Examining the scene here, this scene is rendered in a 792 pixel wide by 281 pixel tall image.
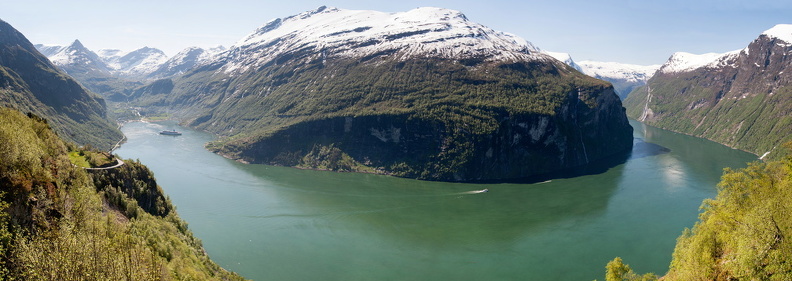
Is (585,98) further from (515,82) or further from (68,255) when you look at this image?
(68,255)

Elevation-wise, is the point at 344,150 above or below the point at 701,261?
below

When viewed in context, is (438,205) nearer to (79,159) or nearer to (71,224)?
(79,159)

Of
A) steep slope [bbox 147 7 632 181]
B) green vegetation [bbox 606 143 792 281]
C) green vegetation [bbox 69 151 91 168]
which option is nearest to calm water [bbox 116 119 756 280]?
steep slope [bbox 147 7 632 181]

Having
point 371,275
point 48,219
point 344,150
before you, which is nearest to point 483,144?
point 344,150

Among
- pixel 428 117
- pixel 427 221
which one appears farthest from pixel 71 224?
pixel 428 117

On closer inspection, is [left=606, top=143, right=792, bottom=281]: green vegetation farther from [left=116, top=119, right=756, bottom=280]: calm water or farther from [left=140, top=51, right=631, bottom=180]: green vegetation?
[left=140, top=51, right=631, bottom=180]: green vegetation

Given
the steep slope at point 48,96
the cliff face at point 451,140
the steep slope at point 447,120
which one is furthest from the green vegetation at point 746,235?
the steep slope at point 48,96

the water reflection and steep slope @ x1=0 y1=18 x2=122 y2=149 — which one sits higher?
steep slope @ x1=0 y1=18 x2=122 y2=149
